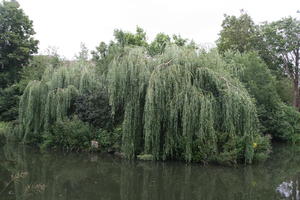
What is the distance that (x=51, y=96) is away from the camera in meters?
13.0

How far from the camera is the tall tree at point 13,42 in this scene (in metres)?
21.7

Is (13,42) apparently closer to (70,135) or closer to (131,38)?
(131,38)

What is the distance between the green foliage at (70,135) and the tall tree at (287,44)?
651 inches

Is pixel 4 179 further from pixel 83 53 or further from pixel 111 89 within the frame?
pixel 83 53

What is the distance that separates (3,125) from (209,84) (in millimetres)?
14023

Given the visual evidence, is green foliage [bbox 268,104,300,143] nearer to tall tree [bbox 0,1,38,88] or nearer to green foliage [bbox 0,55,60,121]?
green foliage [bbox 0,55,60,121]

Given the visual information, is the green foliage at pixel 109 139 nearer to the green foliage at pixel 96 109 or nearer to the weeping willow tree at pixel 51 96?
the green foliage at pixel 96 109

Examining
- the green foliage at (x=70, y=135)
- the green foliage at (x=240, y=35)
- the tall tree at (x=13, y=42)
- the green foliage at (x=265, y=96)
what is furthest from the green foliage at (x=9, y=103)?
the green foliage at (x=240, y=35)

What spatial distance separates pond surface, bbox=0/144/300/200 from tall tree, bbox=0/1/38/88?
12.5m

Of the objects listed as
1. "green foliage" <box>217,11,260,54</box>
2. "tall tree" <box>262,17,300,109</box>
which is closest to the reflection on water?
"green foliage" <box>217,11,260,54</box>

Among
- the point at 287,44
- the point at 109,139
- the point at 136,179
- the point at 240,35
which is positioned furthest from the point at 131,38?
the point at 136,179

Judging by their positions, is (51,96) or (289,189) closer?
(289,189)

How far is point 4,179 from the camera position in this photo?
7734 mm

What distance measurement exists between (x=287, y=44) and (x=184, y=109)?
16.6m
